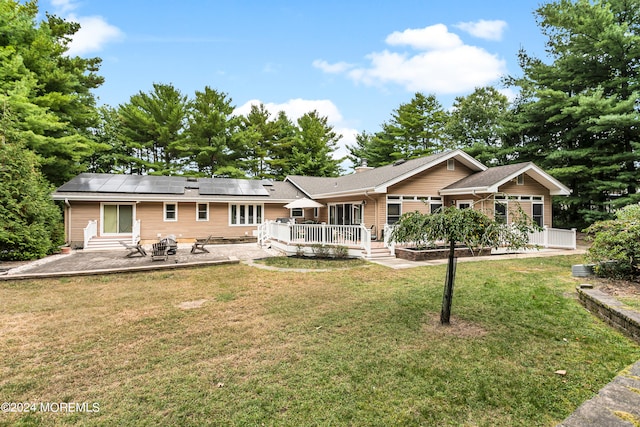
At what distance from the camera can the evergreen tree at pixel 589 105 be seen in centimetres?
1595

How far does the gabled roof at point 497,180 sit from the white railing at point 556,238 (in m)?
2.41

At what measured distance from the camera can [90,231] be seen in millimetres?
14602

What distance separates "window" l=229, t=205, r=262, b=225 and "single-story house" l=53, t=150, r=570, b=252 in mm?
62

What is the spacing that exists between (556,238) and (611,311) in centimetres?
1140

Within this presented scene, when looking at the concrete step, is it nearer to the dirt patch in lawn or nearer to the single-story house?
the single-story house

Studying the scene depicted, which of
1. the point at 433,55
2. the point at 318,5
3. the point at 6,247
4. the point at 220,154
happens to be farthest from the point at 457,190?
the point at 220,154

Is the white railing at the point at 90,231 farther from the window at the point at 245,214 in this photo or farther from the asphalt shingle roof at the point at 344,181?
the asphalt shingle roof at the point at 344,181

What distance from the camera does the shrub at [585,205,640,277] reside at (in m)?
6.34

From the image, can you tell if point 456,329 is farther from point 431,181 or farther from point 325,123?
point 325,123

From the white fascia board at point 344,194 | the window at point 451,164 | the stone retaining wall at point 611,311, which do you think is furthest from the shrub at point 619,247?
the window at point 451,164

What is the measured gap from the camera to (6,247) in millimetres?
10477

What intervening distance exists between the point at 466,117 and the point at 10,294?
33.2 m

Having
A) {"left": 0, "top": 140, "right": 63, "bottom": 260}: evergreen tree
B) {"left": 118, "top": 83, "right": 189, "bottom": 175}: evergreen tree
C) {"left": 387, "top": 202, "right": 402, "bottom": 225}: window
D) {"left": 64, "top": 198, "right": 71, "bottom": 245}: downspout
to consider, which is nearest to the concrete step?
{"left": 387, "top": 202, "right": 402, "bottom": 225}: window

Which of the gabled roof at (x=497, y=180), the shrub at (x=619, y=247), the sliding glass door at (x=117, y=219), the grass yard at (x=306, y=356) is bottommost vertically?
the grass yard at (x=306, y=356)
